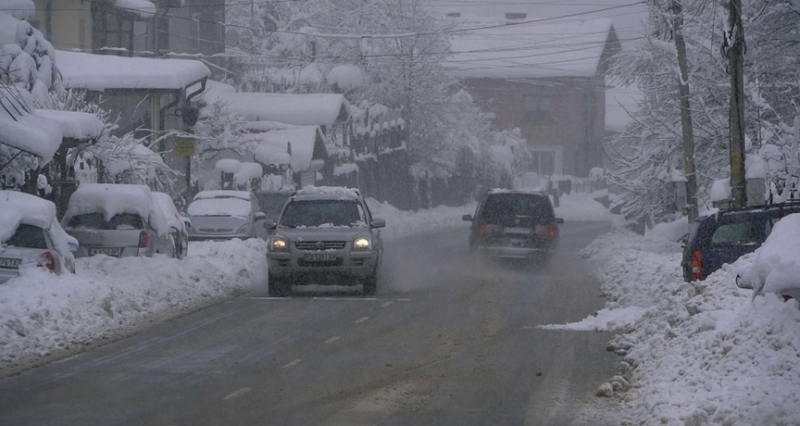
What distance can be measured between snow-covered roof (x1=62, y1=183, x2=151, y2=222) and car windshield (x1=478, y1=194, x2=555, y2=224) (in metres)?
9.67

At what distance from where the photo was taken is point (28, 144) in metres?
18.3

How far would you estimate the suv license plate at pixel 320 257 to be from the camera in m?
20.2

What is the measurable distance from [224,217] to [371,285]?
1044 cm

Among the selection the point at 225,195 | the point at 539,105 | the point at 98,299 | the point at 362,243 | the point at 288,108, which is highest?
the point at 539,105

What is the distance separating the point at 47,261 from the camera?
15742mm

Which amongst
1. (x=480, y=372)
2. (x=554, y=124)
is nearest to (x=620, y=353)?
(x=480, y=372)

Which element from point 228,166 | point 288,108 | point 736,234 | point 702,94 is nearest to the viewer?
point 736,234

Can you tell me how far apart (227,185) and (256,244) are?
566 inches

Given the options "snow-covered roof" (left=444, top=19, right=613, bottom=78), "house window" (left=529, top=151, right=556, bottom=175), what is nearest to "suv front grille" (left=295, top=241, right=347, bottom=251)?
"snow-covered roof" (left=444, top=19, right=613, bottom=78)

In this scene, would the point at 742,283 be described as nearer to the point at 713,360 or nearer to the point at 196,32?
the point at 713,360

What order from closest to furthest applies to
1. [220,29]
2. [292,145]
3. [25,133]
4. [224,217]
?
[25,133]
[224,217]
[292,145]
[220,29]

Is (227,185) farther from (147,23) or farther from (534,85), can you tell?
(534,85)

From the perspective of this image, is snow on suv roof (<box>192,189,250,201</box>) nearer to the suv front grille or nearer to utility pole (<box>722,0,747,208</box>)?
the suv front grille

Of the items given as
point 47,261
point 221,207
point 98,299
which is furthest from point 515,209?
point 47,261
